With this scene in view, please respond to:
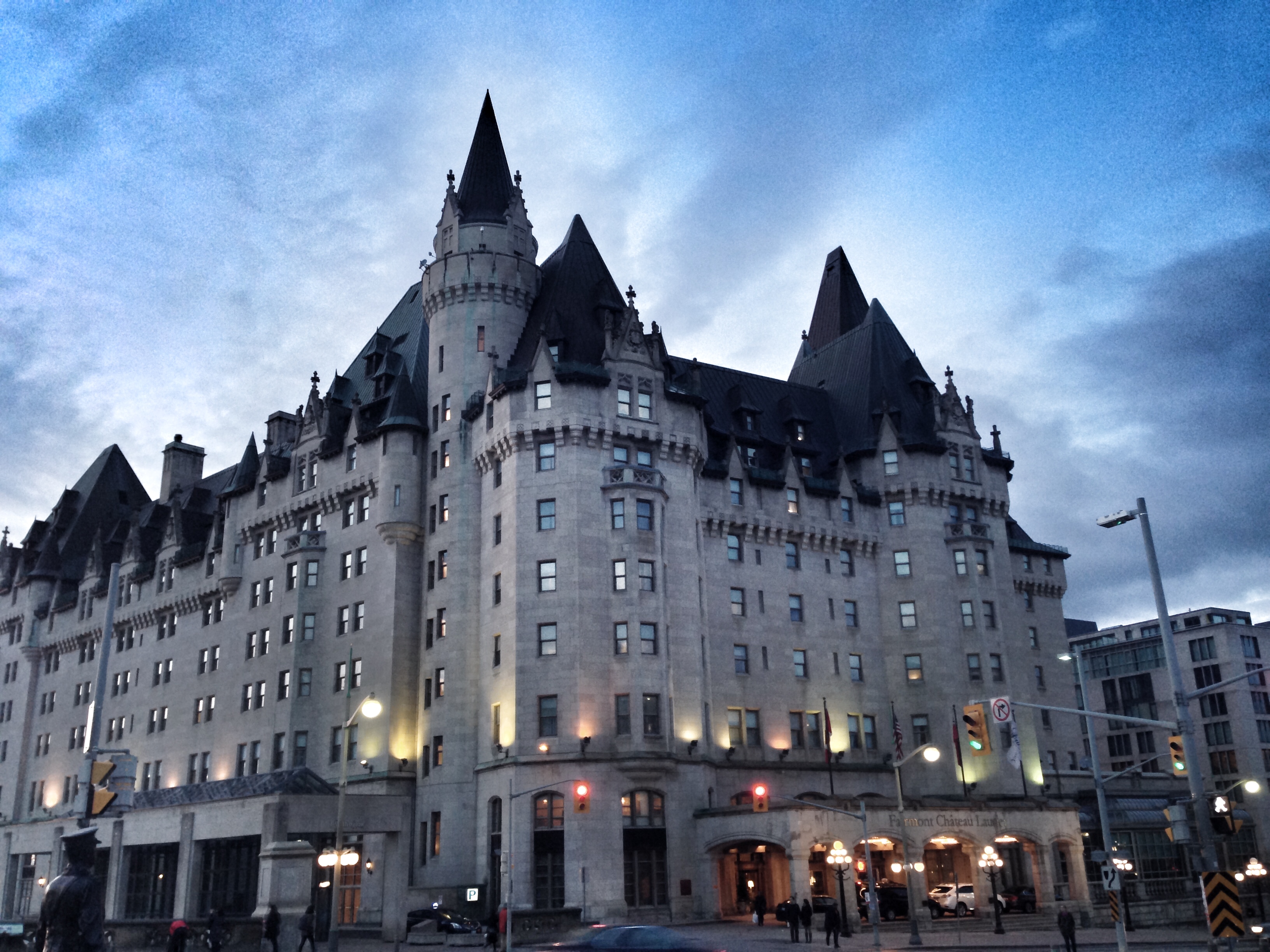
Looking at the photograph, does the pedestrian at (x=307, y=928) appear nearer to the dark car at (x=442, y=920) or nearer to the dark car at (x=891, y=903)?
the dark car at (x=442, y=920)

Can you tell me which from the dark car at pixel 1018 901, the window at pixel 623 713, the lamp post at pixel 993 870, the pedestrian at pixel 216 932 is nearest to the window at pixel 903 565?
the lamp post at pixel 993 870

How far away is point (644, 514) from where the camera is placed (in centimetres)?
6425

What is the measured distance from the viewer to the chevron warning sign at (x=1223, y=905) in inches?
1001

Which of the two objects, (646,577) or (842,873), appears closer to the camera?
(842,873)

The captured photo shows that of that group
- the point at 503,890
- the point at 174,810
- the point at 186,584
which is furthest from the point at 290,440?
the point at 503,890

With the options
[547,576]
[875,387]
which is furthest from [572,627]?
[875,387]

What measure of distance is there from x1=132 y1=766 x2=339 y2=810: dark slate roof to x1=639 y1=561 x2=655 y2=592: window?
19366mm

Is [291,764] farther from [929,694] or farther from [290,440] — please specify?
[929,694]

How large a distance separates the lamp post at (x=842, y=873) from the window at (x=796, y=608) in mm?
19150

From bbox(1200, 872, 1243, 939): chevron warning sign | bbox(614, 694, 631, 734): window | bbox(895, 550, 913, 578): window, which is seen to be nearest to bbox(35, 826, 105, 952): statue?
bbox(1200, 872, 1243, 939): chevron warning sign

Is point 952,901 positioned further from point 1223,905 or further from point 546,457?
point 1223,905

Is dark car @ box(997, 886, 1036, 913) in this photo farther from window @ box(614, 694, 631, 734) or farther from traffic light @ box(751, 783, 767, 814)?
window @ box(614, 694, 631, 734)

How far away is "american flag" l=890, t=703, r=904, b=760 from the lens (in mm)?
56750

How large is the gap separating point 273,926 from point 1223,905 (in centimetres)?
3065
